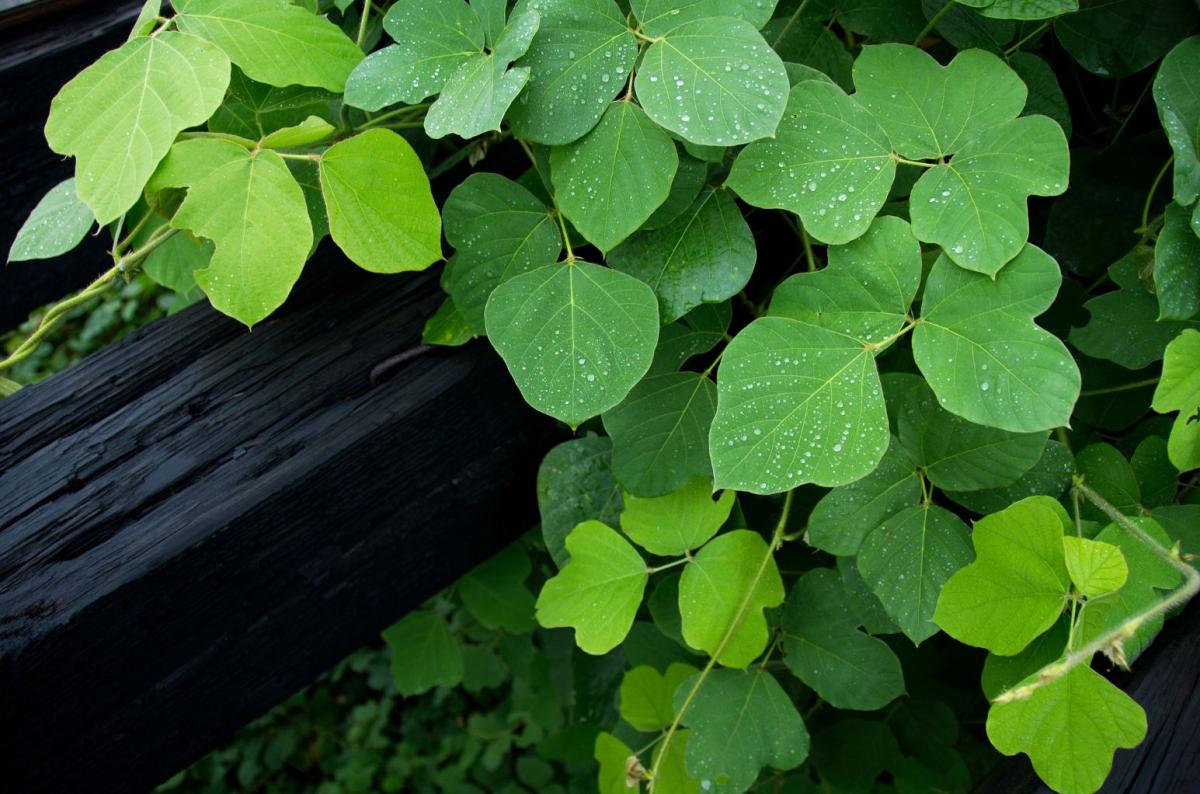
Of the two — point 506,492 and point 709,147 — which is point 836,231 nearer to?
point 709,147

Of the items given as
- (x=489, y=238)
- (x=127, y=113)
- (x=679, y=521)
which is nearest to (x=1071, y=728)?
(x=679, y=521)

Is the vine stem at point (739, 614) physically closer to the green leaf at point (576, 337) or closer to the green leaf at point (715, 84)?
the green leaf at point (576, 337)

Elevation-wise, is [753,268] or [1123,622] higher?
[753,268]

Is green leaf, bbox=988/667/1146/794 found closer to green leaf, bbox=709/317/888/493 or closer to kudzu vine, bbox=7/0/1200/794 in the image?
kudzu vine, bbox=7/0/1200/794

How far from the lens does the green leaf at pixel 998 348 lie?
681 millimetres

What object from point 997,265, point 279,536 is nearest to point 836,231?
point 997,265

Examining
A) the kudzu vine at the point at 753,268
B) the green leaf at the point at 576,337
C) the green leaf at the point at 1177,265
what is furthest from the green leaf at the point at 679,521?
the green leaf at the point at 1177,265

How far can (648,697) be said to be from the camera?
112 centimetres

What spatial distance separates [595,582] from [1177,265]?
624 millimetres

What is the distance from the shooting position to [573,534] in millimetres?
936

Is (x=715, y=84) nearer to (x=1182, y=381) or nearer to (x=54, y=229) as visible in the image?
(x=1182, y=381)

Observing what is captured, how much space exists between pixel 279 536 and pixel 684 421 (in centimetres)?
41

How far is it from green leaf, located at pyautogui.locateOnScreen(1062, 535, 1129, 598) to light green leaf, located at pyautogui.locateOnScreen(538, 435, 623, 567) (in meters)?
0.47

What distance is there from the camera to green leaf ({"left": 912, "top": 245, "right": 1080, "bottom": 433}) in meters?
0.68
